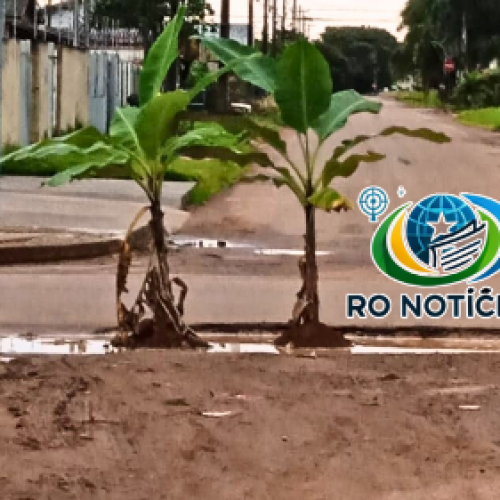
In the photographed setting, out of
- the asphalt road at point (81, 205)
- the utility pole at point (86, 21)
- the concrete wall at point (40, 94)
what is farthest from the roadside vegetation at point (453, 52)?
the asphalt road at point (81, 205)

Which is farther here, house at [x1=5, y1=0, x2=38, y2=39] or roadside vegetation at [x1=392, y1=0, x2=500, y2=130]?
roadside vegetation at [x1=392, y1=0, x2=500, y2=130]

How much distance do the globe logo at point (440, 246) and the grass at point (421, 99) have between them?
56.0 meters

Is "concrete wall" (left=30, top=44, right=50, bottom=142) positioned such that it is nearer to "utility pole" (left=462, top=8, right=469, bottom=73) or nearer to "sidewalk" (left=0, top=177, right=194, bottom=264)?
"sidewalk" (left=0, top=177, right=194, bottom=264)

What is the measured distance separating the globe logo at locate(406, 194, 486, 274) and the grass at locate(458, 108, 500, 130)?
3632 centimetres

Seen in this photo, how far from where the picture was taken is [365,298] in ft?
34.7

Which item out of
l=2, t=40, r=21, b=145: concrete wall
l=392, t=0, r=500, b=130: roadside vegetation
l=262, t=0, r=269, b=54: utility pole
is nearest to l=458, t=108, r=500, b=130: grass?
l=392, t=0, r=500, b=130: roadside vegetation

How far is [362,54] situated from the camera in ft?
153

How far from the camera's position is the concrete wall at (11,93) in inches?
933

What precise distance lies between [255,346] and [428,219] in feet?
14.3

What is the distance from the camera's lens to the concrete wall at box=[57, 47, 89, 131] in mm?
29078

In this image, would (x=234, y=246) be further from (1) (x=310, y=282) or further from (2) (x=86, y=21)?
(2) (x=86, y=21)

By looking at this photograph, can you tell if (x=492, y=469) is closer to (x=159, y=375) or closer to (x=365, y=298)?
(x=159, y=375)

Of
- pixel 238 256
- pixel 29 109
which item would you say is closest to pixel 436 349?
pixel 238 256

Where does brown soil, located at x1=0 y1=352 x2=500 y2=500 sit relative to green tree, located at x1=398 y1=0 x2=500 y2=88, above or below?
below
